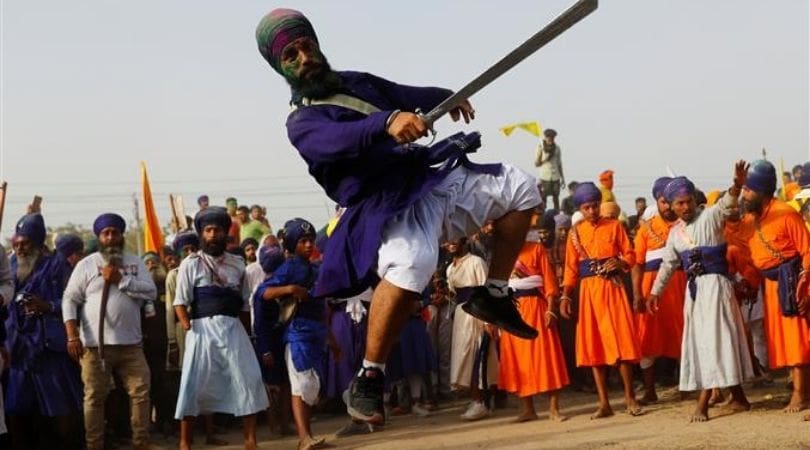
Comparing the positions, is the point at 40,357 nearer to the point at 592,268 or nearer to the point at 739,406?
the point at 592,268

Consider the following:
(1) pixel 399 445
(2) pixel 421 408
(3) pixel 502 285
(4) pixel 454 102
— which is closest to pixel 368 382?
(3) pixel 502 285

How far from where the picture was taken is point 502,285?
5.59m

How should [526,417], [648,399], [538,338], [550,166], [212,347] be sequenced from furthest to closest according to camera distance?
1. [550,166]
2. [648,399]
3. [526,417]
4. [538,338]
5. [212,347]

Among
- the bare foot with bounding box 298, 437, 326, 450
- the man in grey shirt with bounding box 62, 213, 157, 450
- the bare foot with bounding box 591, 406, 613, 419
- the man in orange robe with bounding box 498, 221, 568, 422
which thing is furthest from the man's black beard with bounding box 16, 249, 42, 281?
the bare foot with bounding box 591, 406, 613, 419

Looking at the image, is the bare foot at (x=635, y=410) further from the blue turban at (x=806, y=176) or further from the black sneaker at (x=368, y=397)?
the black sneaker at (x=368, y=397)

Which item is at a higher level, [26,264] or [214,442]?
[26,264]

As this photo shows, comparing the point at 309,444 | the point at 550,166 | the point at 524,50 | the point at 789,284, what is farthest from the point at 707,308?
the point at 550,166

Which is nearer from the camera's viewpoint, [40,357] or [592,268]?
[40,357]

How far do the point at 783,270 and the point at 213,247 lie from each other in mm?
4995

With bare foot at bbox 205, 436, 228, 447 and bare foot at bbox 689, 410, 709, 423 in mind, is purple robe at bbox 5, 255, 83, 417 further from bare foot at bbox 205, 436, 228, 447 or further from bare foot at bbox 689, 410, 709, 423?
bare foot at bbox 689, 410, 709, 423

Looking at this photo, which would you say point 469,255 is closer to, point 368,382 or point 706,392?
point 706,392

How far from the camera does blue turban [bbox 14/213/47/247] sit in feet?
33.9

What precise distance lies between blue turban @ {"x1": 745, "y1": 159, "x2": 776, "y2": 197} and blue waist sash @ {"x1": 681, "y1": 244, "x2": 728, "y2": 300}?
59cm

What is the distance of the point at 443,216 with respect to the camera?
5.28 metres
